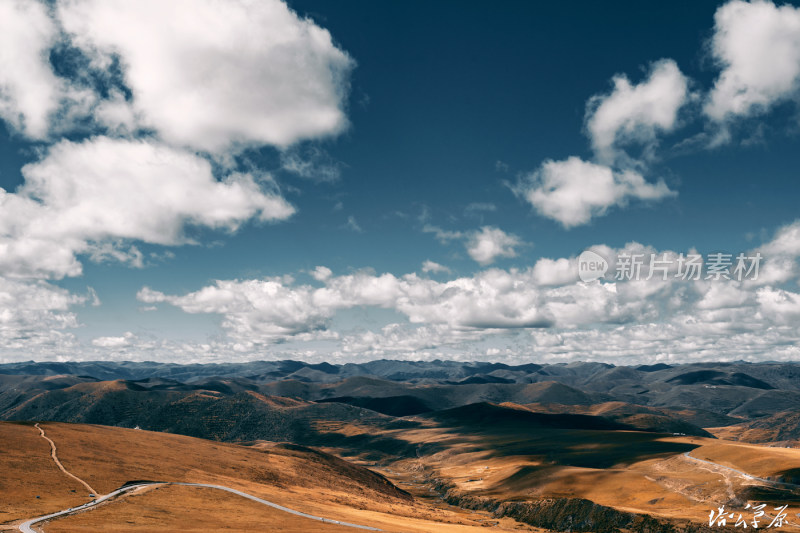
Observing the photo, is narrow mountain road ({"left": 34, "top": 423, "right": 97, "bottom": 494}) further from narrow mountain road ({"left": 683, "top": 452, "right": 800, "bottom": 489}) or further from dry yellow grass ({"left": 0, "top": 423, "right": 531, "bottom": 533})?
narrow mountain road ({"left": 683, "top": 452, "right": 800, "bottom": 489})

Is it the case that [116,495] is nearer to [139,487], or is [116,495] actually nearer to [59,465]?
[139,487]

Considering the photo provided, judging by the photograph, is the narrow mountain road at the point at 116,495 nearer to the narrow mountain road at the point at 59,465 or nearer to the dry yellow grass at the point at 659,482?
the narrow mountain road at the point at 59,465

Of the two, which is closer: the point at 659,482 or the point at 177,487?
the point at 177,487

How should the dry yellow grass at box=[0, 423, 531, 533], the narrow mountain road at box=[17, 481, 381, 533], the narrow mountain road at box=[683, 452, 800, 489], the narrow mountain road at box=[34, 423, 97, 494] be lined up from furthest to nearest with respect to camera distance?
the narrow mountain road at box=[683, 452, 800, 489] < the narrow mountain road at box=[34, 423, 97, 494] < the dry yellow grass at box=[0, 423, 531, 533] < the narrow mountain road at box=[17, 481, 381, 533]

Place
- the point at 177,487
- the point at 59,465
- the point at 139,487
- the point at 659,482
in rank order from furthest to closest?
the point at 659,482 → the point at 59,465 → the point at 177,487 → the point at 139,487

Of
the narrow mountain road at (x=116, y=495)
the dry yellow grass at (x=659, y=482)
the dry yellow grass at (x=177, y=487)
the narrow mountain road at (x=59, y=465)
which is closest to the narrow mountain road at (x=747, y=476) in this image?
the dry yellow grass at (x=659, y=482)

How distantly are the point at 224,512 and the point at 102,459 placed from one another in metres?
46.2

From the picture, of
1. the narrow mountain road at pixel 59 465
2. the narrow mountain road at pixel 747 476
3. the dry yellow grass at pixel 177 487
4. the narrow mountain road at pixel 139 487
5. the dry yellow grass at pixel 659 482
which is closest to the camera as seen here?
the narrow mountain road at pixel 139 487

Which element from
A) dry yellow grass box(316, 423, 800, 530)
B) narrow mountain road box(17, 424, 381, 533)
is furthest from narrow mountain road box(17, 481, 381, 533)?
dry yellow grass box(316, 423, 800, 530)

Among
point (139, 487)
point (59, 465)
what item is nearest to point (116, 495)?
point (139, 487)

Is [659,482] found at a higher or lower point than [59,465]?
lower

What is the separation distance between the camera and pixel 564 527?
4461 inches

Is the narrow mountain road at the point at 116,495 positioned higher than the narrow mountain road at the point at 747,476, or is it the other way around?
the narrow mountain road at the point at 116,495

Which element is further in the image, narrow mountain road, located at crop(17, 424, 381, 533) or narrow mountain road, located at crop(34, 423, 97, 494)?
narrow mountain road, located at crop(34, 423, 97, 494)
